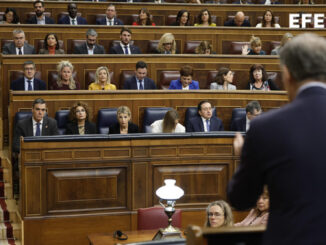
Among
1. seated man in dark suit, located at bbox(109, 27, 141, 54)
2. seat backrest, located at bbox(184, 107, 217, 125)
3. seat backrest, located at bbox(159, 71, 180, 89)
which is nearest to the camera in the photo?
seat backrest, located at bbox(184, 107, 217, 125)

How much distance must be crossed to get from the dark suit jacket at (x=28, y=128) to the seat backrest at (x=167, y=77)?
5.06 ft

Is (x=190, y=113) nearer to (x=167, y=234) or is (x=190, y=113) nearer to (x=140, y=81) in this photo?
(x=140, y=81)

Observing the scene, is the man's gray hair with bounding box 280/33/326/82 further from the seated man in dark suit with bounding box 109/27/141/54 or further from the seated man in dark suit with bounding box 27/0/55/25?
the seated man in dark suit with bounding box 27/0/55/25

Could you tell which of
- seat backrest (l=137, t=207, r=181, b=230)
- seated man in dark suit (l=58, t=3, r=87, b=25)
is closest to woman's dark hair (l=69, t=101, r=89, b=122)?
seat backrest (l=137, t=207, r=181, b=230)

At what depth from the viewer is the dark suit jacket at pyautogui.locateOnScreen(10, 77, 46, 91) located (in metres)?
5.58

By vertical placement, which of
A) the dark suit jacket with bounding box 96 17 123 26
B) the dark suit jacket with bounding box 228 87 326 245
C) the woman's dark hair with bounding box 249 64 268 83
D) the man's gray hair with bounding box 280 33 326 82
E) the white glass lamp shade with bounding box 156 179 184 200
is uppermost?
the dark suit jacket with bounding box 96 17 123 26

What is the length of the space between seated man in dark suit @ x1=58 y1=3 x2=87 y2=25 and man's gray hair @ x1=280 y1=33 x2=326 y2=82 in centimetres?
596

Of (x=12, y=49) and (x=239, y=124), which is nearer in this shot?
(x=239, y=124)

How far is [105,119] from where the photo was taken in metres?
5.07

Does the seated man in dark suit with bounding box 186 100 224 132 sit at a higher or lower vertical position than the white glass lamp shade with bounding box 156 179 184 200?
higher

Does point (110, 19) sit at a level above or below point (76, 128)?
above

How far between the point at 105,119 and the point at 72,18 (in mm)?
2379

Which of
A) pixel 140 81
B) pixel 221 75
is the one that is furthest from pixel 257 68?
pixel 140 81

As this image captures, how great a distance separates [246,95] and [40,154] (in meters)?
1.99
